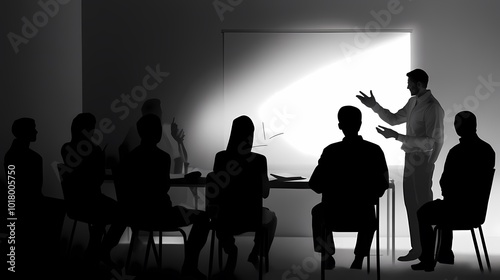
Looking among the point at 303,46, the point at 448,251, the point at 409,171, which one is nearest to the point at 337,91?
the point at 303,46

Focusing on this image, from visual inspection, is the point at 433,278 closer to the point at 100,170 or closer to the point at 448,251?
the point at 448,251

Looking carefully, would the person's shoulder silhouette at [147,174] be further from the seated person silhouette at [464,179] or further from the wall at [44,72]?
the seated person silhouette at [464,179]

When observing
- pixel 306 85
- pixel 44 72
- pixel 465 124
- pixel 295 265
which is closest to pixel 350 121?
pixel 465 124

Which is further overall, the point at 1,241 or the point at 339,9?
the point at 339,9

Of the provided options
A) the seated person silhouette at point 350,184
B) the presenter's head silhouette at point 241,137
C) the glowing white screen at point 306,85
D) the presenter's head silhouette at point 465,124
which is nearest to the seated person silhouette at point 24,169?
the presenter's head silhouette at point 241,137

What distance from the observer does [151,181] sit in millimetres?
3885

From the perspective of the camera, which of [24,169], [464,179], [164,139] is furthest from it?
[164,139]

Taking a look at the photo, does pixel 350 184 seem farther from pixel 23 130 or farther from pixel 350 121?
pixel 23 130

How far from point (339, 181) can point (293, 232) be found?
2260 mm

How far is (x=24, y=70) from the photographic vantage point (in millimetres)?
4355

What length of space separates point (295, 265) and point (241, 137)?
129cm

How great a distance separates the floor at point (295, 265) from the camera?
418 cm

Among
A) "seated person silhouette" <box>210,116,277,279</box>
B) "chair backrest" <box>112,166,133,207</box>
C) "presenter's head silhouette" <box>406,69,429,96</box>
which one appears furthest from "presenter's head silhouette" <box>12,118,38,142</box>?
"presenter's head silhouette" <box>406,69,429,96</box>

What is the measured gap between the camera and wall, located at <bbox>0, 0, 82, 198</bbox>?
4047 mm
